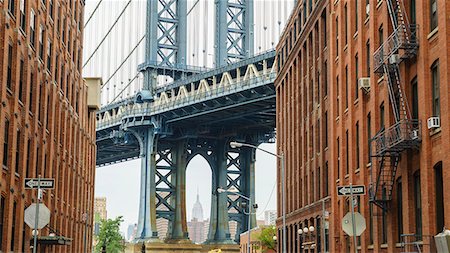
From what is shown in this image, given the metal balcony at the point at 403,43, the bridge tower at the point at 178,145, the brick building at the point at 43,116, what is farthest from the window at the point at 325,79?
the bridge tower at the point at 178,145

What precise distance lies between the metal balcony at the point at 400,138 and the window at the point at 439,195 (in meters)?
1.58

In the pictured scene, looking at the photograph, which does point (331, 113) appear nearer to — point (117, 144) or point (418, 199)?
point (418, 199)

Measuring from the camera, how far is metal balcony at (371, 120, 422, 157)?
1176 inches

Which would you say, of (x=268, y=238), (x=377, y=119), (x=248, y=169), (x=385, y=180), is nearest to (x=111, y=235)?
(x=248, y=169)

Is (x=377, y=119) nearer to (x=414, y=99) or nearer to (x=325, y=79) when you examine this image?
(x=414, y=99)

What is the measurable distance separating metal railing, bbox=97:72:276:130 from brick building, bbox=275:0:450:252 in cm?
3030

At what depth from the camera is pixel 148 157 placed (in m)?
119

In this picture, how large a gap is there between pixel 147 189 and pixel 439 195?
93.3 m

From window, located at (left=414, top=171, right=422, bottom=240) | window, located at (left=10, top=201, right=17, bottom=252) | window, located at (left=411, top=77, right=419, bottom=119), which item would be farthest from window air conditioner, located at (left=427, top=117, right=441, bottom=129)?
window, located at (left=10, top=201, right=17, bottom=252)

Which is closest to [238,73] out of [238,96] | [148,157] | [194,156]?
[238,96]

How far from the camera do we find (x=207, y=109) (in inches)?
4168

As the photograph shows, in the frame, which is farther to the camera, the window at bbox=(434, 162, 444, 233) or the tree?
the tree

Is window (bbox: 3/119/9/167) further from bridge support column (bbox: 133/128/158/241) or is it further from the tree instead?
the tree

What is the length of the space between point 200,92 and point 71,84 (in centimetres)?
4662
